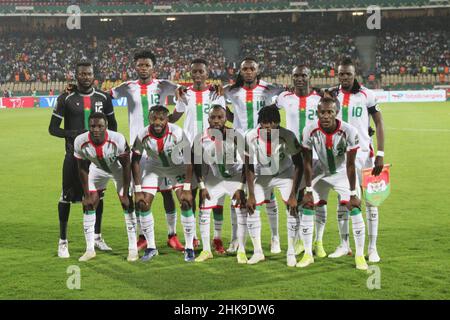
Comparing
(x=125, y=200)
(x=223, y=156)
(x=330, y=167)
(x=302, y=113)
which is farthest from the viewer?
(x=302, y=113)

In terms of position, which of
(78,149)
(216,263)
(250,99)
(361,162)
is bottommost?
(216,263)

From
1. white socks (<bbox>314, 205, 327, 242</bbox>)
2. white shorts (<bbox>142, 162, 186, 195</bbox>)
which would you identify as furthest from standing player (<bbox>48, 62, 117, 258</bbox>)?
white socks (<bbox>314, 205, 327, 242</bbox>)

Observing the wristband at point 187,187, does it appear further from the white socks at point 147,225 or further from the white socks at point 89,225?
the white socks at point 89,225

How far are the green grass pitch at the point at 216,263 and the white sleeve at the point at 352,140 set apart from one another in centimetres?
123

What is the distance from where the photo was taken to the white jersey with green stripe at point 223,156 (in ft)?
22.5

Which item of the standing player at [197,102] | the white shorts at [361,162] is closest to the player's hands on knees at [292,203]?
the white shorts at [361,162]

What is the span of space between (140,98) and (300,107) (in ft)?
6.27

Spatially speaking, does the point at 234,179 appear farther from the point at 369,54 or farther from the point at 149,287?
the point at 369,54

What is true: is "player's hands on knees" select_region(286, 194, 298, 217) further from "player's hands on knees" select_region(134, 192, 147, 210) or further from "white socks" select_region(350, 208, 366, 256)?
"player's hands on knees" select_region(134, 192, 147, 210)

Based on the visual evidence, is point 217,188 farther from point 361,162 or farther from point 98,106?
point 98,106

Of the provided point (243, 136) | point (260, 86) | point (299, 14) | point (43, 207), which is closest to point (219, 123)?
point (243, 136)

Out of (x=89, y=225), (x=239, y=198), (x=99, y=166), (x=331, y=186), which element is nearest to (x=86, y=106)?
(x=99, y=166)

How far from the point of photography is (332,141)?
21.4 feet

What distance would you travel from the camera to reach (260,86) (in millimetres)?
7395
